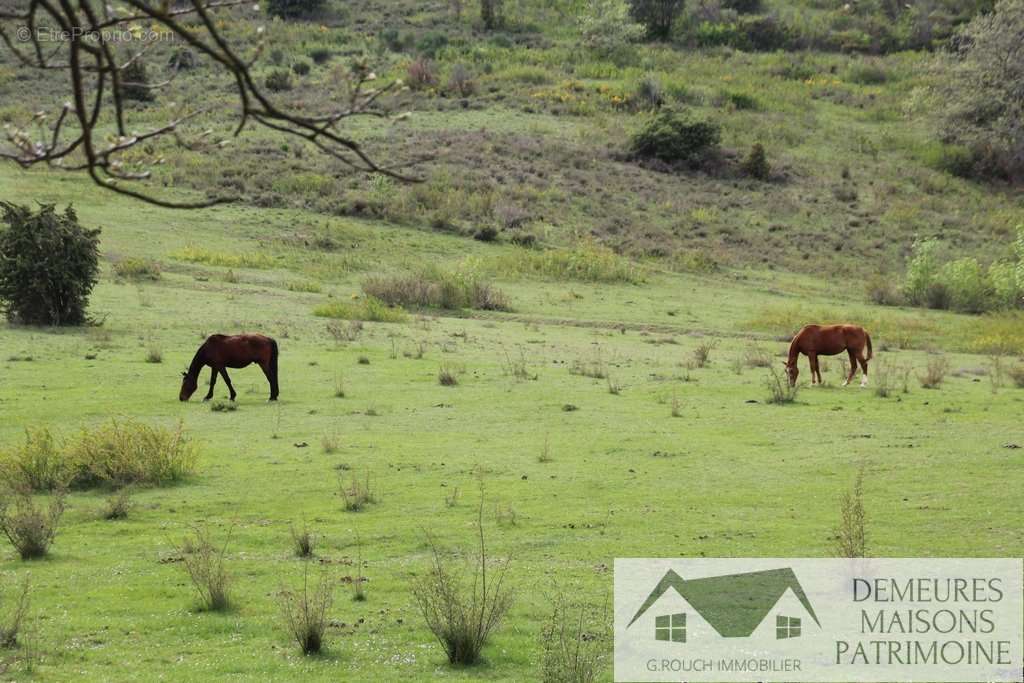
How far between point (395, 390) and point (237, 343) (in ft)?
11.1

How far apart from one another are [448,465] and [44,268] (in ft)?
53.5

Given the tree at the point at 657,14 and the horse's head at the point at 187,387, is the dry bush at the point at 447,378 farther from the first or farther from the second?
the tree at the point at 657,14

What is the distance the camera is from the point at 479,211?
5594 centimetres

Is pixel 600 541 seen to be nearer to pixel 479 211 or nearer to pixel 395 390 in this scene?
pixel 395 390

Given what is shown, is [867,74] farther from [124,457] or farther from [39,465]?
[39,465]

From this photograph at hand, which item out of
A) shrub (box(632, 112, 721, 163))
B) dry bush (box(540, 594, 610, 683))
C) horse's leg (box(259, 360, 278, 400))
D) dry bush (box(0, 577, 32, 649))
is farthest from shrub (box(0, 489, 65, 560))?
shrub (box(632, 112, 721, 163))

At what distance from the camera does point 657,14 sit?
94875 mm

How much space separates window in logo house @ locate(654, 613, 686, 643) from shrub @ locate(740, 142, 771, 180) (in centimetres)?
5948

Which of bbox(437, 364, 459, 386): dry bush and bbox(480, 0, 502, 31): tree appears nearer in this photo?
bbox(437, 364, 459, 386): dry bush

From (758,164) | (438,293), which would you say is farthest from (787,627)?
(758,164)

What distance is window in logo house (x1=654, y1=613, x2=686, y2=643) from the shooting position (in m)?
9.09

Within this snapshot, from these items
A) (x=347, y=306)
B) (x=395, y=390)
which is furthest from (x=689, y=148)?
(x=395, y=390)

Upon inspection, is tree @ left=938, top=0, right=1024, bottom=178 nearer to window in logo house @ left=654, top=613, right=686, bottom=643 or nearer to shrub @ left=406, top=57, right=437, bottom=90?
shrub @ left=406, top=57, right=437, bottom=90

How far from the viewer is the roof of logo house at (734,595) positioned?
30.6ft
